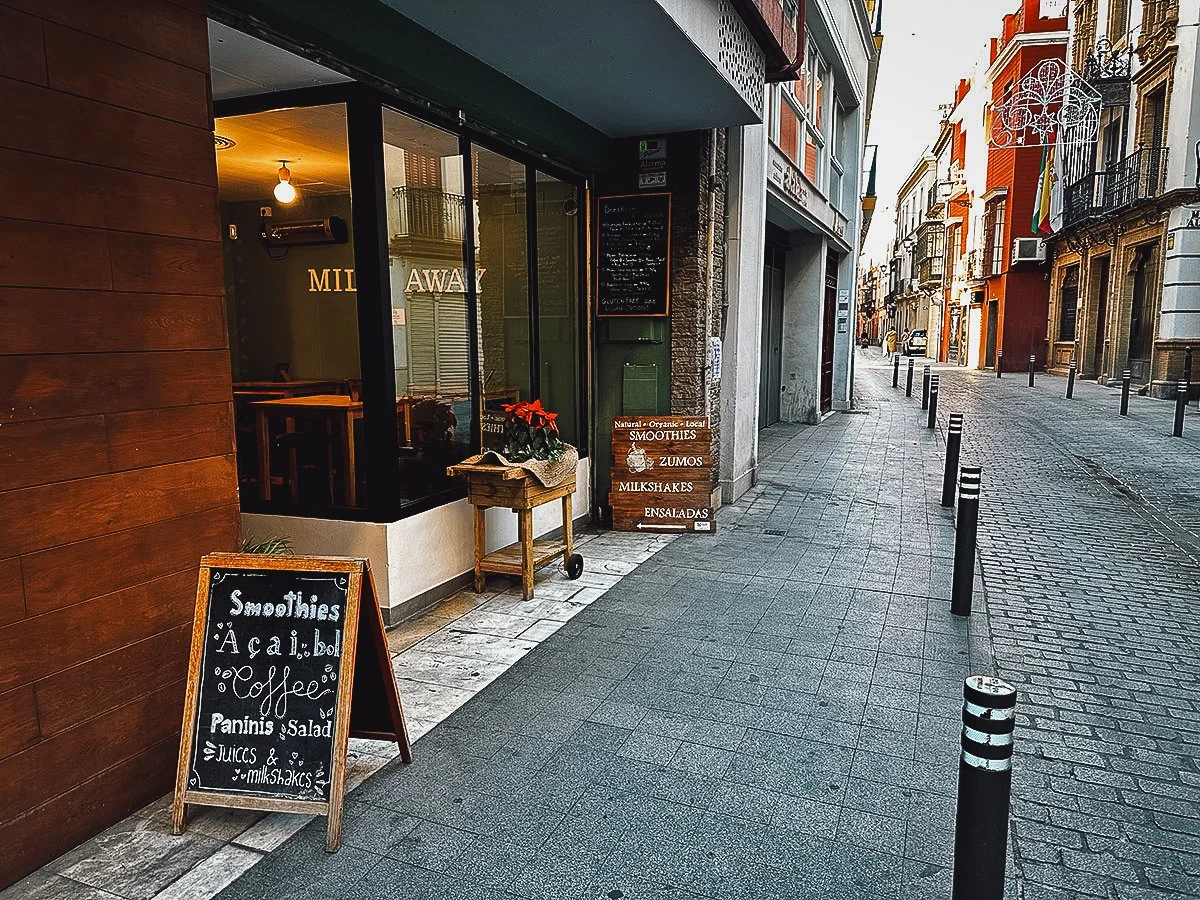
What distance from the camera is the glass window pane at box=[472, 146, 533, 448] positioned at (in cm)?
650

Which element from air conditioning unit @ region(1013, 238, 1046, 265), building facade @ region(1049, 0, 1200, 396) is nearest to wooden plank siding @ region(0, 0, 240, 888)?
building facade @ region(1049, 0, 1200, 396)

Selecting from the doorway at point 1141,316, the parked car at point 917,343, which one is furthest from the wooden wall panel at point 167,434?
the parked car at point 917,343

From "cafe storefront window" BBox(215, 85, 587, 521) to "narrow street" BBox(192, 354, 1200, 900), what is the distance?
71.2 inches

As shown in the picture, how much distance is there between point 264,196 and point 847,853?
7394 mm

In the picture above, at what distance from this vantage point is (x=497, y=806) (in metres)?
3.37

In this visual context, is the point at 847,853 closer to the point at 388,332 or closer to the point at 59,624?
the point at 59,624

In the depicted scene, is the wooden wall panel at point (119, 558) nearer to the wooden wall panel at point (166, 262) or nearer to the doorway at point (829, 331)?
the wooden wall panel at point (166, 262)

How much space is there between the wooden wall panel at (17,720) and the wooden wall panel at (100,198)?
1653 millimetres

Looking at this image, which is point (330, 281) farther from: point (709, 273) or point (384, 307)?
point (709, 273)

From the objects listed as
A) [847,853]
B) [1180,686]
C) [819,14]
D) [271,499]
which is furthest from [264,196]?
[819,14]

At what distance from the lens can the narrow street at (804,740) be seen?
2990 millimetres

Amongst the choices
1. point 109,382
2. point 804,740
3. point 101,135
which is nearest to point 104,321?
point 109,382

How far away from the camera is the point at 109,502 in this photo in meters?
3.14

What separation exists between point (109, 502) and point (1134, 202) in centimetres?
2619
